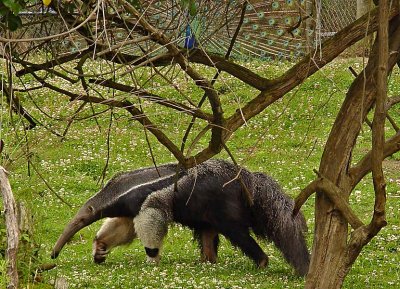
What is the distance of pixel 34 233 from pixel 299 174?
9.82 metres

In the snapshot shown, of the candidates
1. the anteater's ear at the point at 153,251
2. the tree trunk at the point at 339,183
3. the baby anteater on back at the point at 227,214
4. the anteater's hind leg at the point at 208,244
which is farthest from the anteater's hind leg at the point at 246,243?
the tree trunk at the point at 339,183

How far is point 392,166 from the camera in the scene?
56.9ft

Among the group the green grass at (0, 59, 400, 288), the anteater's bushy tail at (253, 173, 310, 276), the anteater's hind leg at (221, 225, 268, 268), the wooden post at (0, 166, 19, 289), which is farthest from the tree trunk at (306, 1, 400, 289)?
the anteater's hind leg at (221, 225, 268, 268)

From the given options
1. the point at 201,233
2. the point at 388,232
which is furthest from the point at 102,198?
the point at 388,232

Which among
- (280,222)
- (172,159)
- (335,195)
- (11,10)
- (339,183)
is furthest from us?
(172,159)

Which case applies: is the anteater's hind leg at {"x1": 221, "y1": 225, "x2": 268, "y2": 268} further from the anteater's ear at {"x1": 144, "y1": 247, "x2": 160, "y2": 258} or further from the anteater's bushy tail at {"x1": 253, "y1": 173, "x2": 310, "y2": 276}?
the anteater's ear at {"x1": 144, "y1": 247, "x2": 160, "y2": 258}

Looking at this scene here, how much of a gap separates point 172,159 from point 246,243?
695cm

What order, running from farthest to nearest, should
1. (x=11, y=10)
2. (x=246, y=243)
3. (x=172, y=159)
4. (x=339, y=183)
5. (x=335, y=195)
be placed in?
1. (x=172, y=159)
2. (x=246, y=243)
3. (x=339, y=183)
4. (x=335, y=195)
5. (x=11, y=10)

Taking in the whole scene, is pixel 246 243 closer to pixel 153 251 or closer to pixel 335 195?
pixel 153 251

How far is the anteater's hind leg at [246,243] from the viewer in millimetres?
11328

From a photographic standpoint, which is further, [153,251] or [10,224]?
[153,251]

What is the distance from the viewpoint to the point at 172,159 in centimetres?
1817

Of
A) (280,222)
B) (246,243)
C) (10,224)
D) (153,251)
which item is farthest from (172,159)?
(10,224)

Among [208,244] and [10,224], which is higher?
[208,244]
